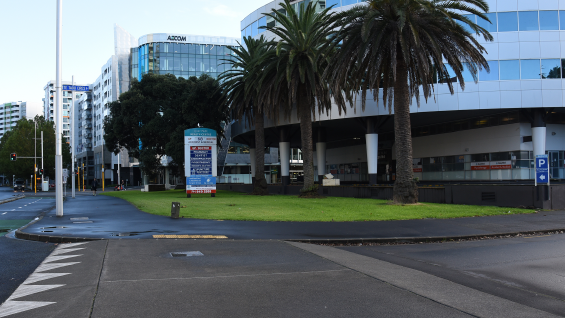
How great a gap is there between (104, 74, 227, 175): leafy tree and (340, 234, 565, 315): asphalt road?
3731 cm

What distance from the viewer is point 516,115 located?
37031 mm

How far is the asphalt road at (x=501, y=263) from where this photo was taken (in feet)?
21.5

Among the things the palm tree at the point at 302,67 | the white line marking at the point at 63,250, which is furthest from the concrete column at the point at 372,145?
the white line marking at the point at 63,250

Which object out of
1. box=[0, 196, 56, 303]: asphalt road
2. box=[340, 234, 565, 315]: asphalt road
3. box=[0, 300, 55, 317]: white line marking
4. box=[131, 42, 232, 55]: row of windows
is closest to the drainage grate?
box=[340, 234, 565, 315]: asphalt road

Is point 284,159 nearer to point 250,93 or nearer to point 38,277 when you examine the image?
point 250,93

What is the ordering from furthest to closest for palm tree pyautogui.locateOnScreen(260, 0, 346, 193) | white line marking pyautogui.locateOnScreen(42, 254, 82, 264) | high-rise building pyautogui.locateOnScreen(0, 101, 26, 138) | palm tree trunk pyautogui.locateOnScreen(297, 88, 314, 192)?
high-rise building pyautogui.locateOnScreen(0, 101, 26, 138)
palm tree trunk pyautogui.locateOnScreen(297, 88, 314, 192)
palm tree pyautogui.locateOnScreen(260, 0, 346, 193)
white line marking pyautogui.locateOnScreen(42, 254, 82, 264)

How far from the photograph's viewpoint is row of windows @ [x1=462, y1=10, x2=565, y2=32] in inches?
1406

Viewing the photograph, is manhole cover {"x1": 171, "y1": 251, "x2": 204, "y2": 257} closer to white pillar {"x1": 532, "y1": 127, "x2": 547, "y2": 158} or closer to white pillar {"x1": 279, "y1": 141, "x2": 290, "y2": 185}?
white pillar {"x1": 532, "y1": 127, "x2": 547, "y2": 158}

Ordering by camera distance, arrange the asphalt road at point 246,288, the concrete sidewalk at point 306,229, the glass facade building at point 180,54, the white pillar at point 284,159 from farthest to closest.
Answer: the glass facade building at point 180,54 → the white pillar at point 284,159 → the concrete sidewalk at point 306,229 → the asphalt road at point 246,288

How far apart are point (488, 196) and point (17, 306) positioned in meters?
22.1

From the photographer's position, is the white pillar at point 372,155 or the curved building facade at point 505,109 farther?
the white pillar at point 372,155

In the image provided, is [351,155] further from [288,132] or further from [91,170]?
[91,170]

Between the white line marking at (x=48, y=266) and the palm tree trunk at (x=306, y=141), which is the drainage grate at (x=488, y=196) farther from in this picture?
the white line marking at (x=48, y=266)

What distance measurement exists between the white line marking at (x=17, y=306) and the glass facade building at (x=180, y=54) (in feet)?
308
